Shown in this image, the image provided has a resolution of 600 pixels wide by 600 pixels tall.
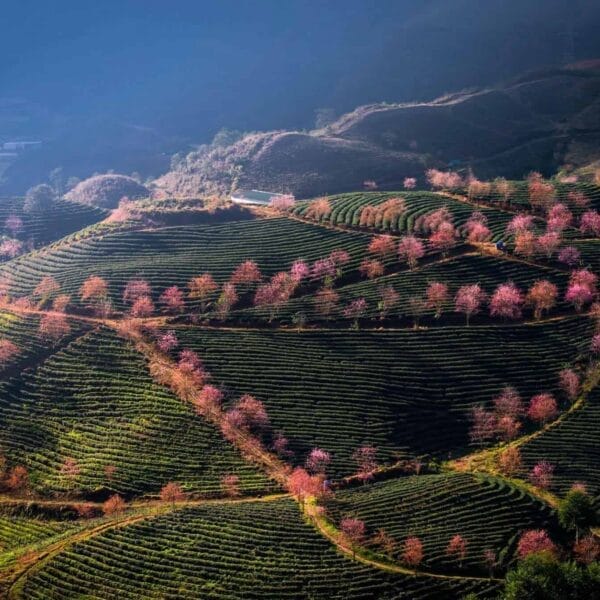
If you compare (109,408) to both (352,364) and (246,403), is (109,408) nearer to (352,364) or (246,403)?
(246,403)

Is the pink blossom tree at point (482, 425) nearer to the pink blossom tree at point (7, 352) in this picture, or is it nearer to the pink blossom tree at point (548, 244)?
the pink blossom tree at point (548, 244)

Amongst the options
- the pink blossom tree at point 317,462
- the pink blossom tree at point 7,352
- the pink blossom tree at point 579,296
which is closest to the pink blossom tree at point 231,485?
the pink blossom tree at point 317,462

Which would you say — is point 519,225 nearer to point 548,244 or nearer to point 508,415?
point 548,244

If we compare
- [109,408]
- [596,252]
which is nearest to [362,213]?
[596,252]

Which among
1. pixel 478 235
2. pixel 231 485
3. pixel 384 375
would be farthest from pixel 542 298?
pixel 231 485

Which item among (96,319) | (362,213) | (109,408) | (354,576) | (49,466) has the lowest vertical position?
(354,576)
